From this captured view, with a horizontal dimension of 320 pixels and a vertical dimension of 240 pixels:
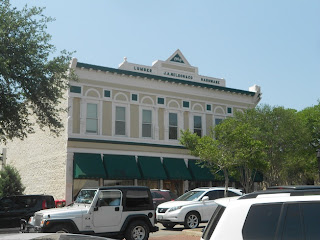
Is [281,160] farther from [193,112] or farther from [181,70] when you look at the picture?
[181,70]

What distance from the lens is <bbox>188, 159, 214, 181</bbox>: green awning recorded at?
29553 millimetres

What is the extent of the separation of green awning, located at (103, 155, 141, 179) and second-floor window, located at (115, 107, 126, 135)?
1853mm

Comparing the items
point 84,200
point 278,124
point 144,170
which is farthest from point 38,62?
point 278,124

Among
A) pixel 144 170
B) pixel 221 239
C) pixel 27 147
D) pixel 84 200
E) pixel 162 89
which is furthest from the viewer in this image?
pixel 27 147

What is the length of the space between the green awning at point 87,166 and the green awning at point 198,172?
23.2ft

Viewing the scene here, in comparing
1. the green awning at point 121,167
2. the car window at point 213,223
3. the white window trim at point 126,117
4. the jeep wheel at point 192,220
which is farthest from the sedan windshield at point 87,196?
the white window trim at point 126,117

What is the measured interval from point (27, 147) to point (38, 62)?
16.0 m

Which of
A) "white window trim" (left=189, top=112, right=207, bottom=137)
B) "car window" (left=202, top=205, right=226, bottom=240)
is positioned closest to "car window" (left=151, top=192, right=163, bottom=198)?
"white window trim" (left=189, top=112, right=207, bottom=137)

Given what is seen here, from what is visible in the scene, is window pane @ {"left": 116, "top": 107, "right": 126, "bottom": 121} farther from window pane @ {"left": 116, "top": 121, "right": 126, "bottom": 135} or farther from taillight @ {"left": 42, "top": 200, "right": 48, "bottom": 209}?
taillight @ {"left": 42, "top": 200, "right": 48, "bottom": 209}

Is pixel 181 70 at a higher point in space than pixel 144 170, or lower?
higher

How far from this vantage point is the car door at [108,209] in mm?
11883

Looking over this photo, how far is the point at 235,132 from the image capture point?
25.1 m

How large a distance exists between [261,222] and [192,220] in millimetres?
12016

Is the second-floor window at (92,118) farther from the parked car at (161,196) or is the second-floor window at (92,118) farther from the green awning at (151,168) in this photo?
the parked car at (161,196)
